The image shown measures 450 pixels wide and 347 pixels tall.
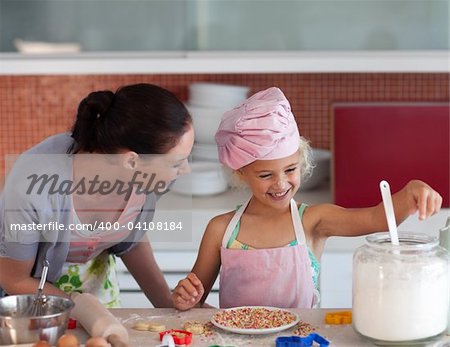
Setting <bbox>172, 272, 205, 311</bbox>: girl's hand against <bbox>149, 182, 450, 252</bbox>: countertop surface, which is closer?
<bbox>172, 272, 205, 311</bbox>: girl's hand

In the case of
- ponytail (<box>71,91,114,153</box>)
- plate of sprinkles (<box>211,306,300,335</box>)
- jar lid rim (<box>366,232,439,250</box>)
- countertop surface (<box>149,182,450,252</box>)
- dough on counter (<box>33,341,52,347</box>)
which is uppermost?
ponytail (<box>71,91,114,153</box>)

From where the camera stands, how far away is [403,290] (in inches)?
57.9

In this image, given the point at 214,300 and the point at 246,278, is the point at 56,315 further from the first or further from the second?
the point at 214,300

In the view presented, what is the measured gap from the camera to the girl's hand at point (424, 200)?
1.64 meters

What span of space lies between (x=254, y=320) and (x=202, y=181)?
58.0 inches

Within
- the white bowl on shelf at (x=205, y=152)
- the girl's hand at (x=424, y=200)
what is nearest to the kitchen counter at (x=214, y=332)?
the girl's hand at (x=424, y=200)

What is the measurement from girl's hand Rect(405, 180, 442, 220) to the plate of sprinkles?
306 millimetres

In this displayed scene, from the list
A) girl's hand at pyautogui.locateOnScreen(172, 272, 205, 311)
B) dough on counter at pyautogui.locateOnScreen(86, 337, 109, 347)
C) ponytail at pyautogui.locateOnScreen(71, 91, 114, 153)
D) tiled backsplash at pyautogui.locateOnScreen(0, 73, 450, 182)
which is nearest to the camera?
dough on counter at pyautogui.locateOnScreen(86, 337, 109, 347)

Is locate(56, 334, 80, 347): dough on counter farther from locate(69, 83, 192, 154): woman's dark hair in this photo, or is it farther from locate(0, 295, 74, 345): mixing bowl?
locate(69, 83, 192, 154): woman's dark hair

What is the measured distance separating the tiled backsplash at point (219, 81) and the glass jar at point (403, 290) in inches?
74.9

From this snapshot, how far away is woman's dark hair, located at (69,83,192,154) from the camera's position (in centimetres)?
190

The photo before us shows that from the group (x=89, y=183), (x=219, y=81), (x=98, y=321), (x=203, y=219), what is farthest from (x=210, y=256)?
(x=219, y=81)

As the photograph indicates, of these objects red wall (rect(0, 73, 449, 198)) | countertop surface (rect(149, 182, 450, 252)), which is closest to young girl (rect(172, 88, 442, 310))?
countertop surface (rect(149, 182, 450, 252))

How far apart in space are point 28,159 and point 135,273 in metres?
0.43
